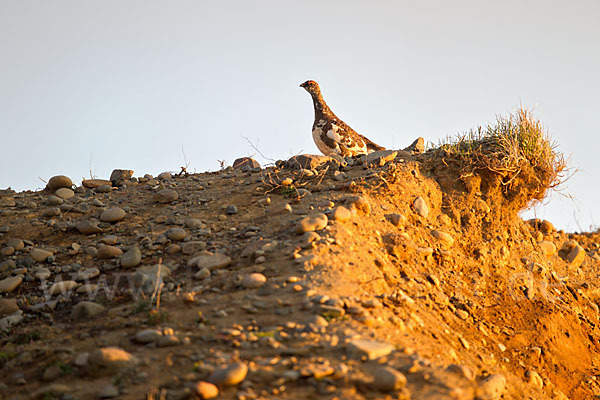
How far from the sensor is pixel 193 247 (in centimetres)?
565

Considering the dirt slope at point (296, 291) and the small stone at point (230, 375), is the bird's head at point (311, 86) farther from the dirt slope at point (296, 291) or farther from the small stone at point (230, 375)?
the small stone at point (230, 375)

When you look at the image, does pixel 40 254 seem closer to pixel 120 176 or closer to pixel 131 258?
pixel 131 258

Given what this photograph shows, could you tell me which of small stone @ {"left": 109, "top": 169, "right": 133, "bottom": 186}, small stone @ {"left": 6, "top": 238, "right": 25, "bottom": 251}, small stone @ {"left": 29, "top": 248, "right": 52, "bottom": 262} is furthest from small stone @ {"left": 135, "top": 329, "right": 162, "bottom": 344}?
small stone @ {"left": 109, "top": 169, "right": 133, "bottom": 186}

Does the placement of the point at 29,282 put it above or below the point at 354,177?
below

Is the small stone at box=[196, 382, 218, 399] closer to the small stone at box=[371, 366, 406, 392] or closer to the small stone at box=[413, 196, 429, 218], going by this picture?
the small stone at box=[371, 366, 406, 392]

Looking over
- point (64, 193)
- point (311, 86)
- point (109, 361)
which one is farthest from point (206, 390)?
point (311, 86)

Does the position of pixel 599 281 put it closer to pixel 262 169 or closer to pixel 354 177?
pixel 354 177

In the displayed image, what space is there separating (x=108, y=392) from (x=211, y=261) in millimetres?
1959

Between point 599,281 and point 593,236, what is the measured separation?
10.1ft

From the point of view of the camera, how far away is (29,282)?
18.6 ft

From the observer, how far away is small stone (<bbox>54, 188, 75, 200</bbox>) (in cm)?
779

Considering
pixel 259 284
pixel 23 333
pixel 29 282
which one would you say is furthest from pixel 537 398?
pixel 29 282

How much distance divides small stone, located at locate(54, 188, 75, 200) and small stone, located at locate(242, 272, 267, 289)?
4.40 m

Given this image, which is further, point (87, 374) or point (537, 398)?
point (537, 398)
